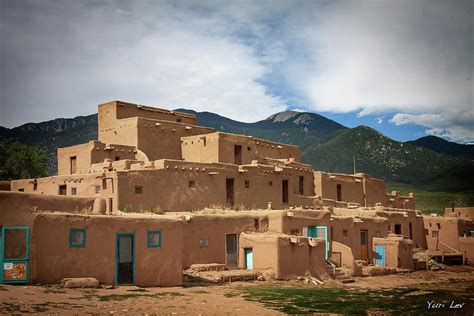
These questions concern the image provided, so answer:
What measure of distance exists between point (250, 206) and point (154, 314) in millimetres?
16254

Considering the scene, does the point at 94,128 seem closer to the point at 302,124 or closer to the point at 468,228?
the point at 302,124

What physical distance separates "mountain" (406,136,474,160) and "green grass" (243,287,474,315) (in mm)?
76839

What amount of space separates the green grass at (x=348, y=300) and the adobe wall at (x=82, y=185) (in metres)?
8.34

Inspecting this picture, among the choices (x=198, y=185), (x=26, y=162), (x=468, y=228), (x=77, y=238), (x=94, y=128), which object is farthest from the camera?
(x=94, y=128)

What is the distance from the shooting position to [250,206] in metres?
30.0

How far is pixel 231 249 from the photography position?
80.3 ft

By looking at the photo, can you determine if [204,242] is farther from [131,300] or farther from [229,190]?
[131,300]

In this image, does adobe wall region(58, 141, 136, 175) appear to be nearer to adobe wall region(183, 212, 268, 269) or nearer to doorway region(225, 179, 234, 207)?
doorway region(225, 179, 234, 207)

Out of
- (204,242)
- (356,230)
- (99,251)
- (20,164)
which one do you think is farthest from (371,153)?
(99,251)

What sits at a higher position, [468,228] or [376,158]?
[376,158]

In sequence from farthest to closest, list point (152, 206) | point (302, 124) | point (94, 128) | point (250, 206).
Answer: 1. point (302, 124)
2. point (94, 128)
3. point (250, 206)
4. point (152, 206)

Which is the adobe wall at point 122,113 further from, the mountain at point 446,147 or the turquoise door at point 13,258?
the mountain at point 446,147

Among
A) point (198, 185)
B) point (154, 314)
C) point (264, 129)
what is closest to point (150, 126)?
point (198, 185)

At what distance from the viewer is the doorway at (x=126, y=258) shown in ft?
61.6
